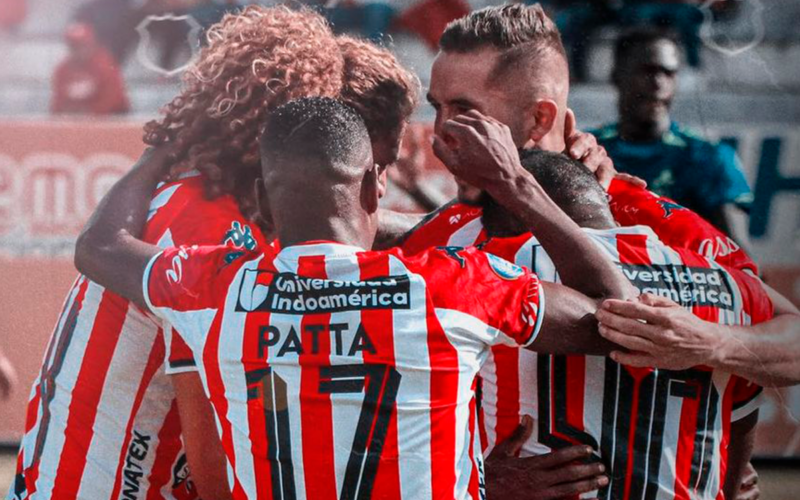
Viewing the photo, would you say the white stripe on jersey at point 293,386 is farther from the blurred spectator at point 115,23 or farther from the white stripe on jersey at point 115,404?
the blurred spectator at point 115,23

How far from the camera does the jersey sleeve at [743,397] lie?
6.75 feet

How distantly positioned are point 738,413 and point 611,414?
1.22ft

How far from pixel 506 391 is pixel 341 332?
1.61ft

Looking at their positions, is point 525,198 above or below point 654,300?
above

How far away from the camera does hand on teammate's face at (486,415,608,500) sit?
1914 millimetres

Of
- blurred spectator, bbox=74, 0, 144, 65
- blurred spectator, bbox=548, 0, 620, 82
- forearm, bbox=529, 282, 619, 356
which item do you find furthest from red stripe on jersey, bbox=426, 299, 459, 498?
blurred spectator, bbox=74, 0, 144, 65

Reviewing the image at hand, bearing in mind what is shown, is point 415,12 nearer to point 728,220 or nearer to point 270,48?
point 728,220

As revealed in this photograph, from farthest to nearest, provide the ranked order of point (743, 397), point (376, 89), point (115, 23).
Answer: point (115, 23)
point (376, 89)
point (743, 397)

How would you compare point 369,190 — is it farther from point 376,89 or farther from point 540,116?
point 540,116

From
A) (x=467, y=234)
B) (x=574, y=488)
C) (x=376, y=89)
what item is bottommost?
(x=574, y=488)

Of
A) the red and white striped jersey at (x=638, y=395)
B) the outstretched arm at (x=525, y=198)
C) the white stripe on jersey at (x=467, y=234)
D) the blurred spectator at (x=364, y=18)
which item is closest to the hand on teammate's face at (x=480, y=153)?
the outstretched arm at (x=525, y=198)

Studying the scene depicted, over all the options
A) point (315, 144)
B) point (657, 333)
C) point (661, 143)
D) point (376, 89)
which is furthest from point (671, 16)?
point (315, 144)

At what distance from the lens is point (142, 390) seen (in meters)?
1.98

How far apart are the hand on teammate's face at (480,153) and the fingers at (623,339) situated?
35cm
